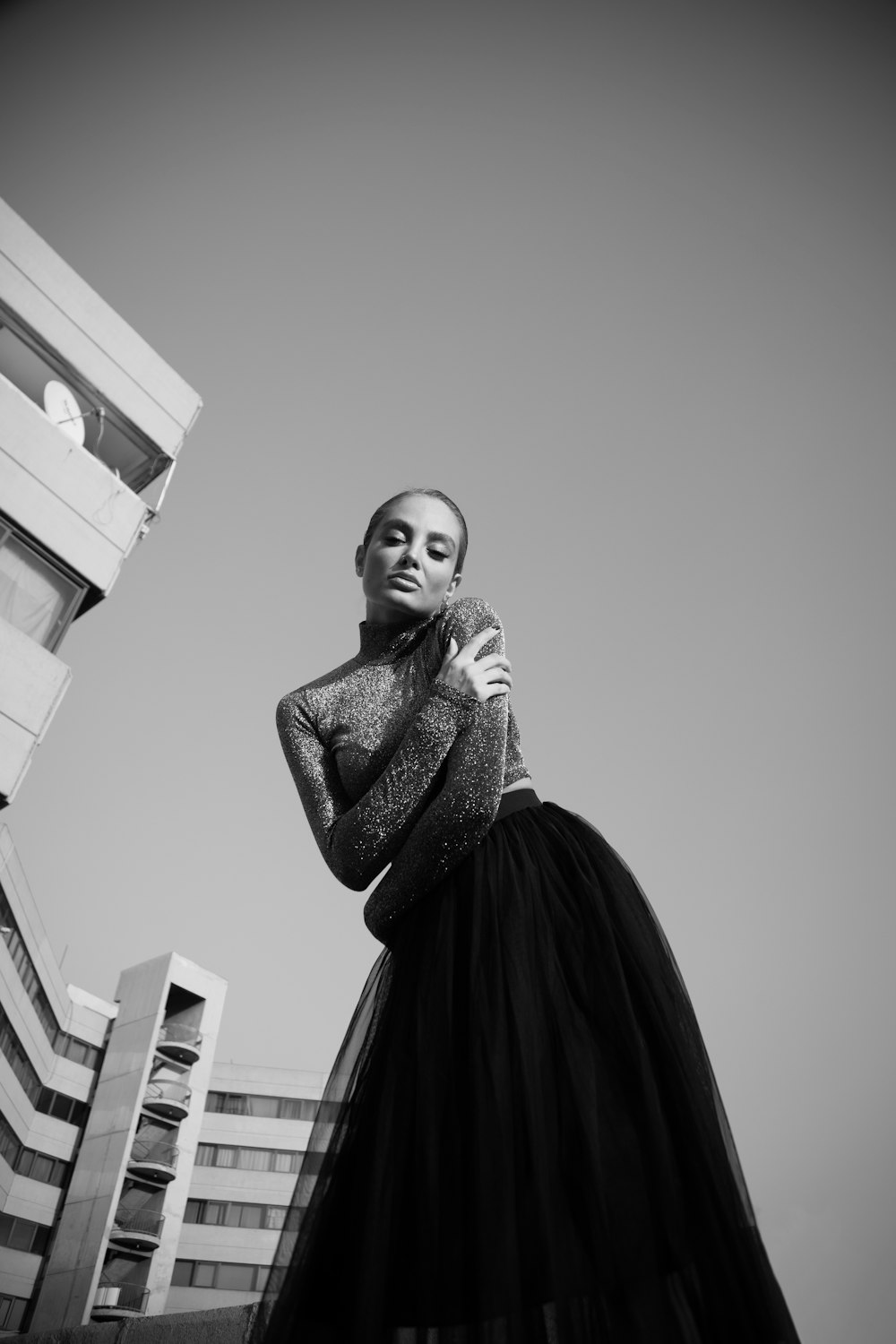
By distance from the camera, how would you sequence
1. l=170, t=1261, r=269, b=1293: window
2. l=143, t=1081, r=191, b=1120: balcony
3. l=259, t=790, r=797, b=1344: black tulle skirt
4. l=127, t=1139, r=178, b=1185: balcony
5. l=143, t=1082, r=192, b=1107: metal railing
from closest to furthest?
1. l=259, t=790, r=797, b=1344: black tulle skirt
2. l=127, t=1139, r=178, b=1185: balcony
3. l=143, t=1081, r=191, b=1120: balcony
4. l=143, t=1082, r=192, b=1107: metal railing
5. l=170, t=1261, r=269, b=1293: window

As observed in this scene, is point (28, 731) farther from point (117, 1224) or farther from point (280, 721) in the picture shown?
point (117, 1224)

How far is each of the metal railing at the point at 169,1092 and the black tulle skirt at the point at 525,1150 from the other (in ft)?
158

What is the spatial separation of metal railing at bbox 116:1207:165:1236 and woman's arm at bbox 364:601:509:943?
158 feet

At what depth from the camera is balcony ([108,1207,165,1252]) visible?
3997 cm

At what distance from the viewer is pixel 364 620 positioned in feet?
7.36

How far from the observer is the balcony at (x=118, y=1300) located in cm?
3722

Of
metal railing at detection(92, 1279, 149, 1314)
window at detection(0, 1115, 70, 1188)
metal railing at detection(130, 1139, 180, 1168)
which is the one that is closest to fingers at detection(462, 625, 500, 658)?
window at detection(0, 1115, 70, 1188)

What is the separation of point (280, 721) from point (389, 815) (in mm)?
504

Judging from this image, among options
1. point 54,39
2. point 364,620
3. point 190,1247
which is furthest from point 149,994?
point 364,620

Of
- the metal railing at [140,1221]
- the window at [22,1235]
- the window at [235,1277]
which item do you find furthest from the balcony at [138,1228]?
the window at [235,1277]

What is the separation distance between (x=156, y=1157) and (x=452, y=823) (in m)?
49.2

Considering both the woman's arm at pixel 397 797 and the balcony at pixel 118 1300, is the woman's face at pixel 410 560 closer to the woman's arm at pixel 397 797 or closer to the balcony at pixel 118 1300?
the woman's arm at pixel 397 797

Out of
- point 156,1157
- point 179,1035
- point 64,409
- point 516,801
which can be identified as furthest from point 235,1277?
point 516,801

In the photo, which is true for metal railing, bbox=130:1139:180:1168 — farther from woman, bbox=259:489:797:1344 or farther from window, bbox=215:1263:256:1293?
woman, bbox=259:489:797:1344
